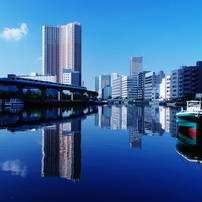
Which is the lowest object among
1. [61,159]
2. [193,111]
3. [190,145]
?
[190,145]

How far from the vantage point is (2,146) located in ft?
65.1

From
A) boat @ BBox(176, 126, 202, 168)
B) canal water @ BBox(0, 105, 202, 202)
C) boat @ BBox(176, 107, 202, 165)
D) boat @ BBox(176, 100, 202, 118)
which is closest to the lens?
canal water @ BBox(0, 105, 202, 202)

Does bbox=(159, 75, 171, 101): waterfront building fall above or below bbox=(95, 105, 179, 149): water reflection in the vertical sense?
above

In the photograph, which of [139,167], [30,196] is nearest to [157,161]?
[139,167]

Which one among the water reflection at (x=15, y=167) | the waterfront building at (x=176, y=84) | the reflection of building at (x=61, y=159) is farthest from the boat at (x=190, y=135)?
the waterfront building at (x=176, y=84)

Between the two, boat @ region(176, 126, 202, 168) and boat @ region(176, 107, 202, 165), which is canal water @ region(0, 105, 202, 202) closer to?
boat @ region(176, 126, 202, 168)

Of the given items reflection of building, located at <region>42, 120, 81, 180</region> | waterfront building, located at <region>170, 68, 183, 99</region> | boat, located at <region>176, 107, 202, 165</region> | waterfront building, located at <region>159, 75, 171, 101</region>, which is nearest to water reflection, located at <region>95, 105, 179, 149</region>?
boat, located at <region>176, 107, 202, 165</region>

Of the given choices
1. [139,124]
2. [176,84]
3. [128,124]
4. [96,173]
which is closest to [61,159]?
[96,173]

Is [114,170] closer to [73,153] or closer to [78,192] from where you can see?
[78,192]

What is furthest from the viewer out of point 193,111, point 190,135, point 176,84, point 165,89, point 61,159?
point 165,89

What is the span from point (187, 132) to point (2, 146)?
20573 millimetres

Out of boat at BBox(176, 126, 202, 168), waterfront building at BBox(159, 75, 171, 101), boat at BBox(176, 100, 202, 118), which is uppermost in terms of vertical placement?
waterfront building at BBox(159, 75, 171, 101)

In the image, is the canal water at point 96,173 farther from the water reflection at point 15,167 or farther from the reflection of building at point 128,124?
the reflection of building at point 128,124

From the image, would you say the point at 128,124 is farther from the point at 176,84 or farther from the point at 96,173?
Result: the point at 176,84
